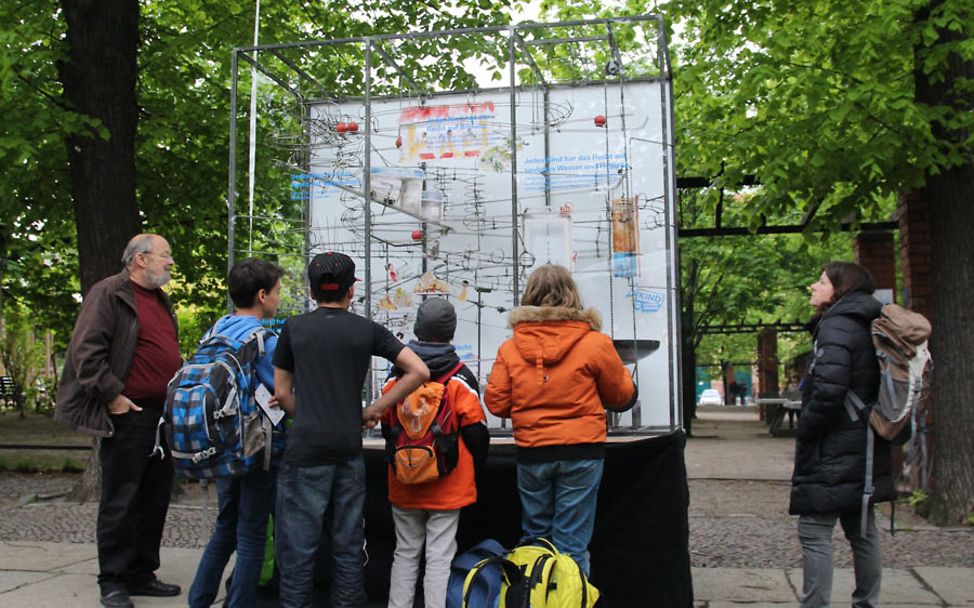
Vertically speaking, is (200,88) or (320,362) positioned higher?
(200,88)

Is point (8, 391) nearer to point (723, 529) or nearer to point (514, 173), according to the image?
point (723, 529)

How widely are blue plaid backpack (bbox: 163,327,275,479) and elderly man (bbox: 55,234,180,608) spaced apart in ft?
2.23

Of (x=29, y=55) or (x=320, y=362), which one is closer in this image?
(x=320, y=362)

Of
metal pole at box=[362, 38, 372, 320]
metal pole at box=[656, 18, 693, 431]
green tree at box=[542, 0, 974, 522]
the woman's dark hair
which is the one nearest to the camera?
the woman's dark hair

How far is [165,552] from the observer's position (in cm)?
726

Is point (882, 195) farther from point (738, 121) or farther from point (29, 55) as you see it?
point (29, 55)

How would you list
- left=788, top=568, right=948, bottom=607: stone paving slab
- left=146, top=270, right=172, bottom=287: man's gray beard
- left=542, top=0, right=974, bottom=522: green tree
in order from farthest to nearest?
left=542, top=0, right=974, bottom=522: green tree
left=788, top=568, right=948, bottom=607: stone paving slab
left=146, top=270, right=172, bottom=287: man's gray beard

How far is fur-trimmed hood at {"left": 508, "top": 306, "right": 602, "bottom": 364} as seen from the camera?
467 centimetres

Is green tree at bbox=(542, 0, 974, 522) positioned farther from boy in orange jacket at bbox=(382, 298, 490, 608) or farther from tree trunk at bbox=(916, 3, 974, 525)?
boy in orange jacket at bbox=(382, 298, 490, 608)

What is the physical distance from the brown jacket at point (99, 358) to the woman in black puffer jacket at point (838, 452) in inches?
141

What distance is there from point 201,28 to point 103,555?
308 inches

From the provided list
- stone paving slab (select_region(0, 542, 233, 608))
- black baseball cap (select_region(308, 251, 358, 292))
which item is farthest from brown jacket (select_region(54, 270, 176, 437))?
black baseball cap (select_region(308, 251, 358, 292))

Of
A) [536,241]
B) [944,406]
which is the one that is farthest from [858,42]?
[536,241]

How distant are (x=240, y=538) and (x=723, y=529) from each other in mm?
4782
